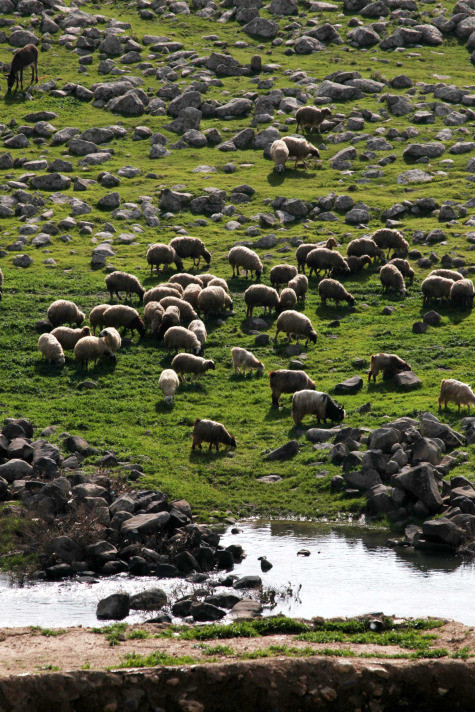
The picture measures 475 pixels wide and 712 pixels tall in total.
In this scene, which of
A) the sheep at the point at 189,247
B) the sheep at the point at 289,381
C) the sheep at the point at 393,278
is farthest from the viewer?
the sheep at the point at 189,247

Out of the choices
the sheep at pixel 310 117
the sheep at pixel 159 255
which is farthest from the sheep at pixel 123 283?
the sheep at pixel 310 117

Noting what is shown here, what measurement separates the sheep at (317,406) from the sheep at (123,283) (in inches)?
400

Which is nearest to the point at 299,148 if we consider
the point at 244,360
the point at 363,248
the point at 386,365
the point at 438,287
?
the point at 363,248

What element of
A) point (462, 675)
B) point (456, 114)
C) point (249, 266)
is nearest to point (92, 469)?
point (462, 675)

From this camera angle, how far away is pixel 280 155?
4828cm

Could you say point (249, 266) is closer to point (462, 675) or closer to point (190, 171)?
point (190, 171)

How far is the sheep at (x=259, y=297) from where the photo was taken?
109 ft

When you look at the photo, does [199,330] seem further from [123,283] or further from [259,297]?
[123,283]

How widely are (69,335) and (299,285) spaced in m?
8.81

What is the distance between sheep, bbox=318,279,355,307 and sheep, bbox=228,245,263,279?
303 centimetres

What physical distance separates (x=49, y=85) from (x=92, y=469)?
39.6 meters

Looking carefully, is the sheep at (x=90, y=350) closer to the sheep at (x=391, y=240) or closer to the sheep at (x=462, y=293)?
the sheep at (x=462, y=293)

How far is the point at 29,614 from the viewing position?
16.5m

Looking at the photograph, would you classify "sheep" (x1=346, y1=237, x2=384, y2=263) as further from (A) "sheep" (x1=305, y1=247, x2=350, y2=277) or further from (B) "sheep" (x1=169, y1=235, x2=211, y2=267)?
(B) "sheep" (x1=169, y1=235, x2=211, y2=267)
